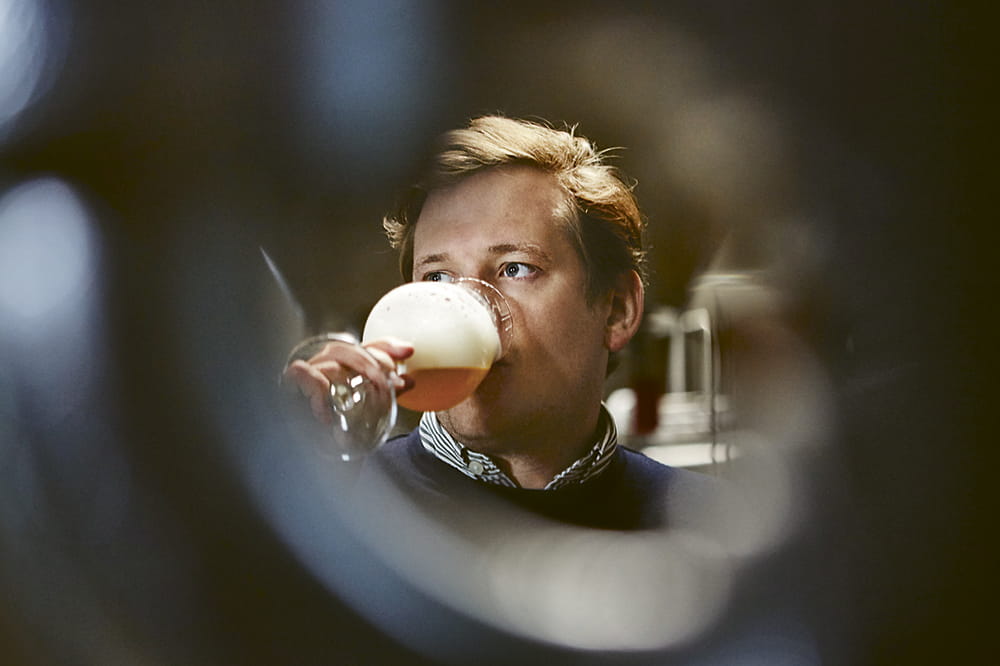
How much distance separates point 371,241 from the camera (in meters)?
0.52

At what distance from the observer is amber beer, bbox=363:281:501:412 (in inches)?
17.9

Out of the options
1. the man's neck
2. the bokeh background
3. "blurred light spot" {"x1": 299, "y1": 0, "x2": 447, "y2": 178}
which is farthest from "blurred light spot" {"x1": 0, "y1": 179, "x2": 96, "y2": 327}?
the man's neck

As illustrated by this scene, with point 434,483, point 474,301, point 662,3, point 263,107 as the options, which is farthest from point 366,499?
point 662,3

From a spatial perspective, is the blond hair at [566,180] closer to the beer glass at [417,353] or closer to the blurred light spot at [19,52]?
the beer glass at [417,353]

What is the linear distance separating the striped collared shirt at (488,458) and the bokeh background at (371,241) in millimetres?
108

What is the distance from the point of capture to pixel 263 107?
1.70 ft

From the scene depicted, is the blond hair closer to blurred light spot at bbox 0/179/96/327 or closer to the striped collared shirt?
the striped collared shirt

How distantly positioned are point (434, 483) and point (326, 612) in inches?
4.7

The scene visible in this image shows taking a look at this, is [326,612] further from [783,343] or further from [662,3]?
[662,3]

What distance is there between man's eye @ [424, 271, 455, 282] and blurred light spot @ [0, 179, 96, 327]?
9.5 inches

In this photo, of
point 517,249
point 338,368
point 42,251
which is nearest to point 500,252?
point 517,249

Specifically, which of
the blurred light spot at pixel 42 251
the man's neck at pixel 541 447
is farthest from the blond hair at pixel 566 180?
the blurred light spot at pixel 42 251

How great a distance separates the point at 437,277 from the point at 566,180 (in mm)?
110

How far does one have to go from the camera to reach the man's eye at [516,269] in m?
0.50
